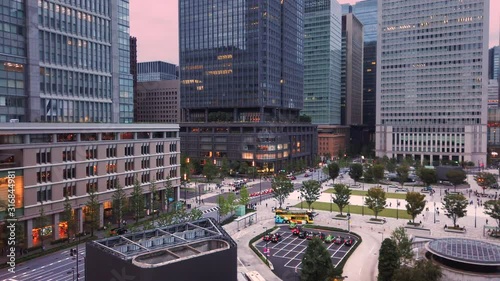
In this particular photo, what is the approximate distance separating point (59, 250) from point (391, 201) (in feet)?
273

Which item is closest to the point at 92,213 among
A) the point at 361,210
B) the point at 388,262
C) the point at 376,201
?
the point at 388,262

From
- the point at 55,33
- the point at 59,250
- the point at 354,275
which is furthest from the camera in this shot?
the point at 55,33

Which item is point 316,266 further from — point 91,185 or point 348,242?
point 91,185

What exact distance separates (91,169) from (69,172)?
17.8 ft

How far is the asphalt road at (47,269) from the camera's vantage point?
56.5 metres

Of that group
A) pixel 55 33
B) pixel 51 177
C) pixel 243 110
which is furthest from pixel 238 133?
pixel 51 177

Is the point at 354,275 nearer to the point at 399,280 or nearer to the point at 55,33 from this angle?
the point at 399,280

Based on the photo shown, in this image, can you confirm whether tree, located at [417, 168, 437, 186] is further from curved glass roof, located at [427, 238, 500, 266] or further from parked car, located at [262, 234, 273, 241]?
curved glass roof, located at [427, 238, 500, 266]

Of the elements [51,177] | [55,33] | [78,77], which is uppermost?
[55,33]

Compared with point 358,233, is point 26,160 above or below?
above

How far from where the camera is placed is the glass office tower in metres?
81.5

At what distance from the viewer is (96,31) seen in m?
100

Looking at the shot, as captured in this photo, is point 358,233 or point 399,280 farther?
point 358,233

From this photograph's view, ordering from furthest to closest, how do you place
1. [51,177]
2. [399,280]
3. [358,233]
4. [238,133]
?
1. [238,133]
2. [358,233]
3. [51,177]
4. [399,280]
